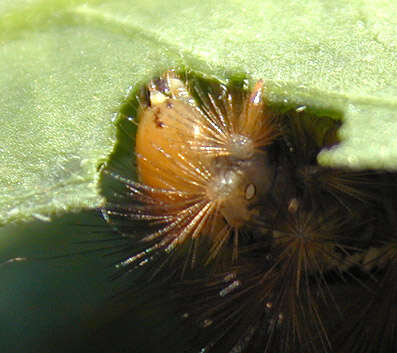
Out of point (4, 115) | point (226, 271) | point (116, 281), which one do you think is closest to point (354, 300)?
point (226, 271)

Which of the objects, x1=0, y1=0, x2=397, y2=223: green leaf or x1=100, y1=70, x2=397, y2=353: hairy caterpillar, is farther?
x1=0, y1=0, x2=397, y2=223: green leaf

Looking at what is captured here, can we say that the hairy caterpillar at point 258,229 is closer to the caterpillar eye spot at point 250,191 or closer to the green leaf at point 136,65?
the caterpillar eye spot at point 250,191

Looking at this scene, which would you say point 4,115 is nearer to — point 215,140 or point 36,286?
point 36,286

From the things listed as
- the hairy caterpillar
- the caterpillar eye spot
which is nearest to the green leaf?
the hairy caterpillar

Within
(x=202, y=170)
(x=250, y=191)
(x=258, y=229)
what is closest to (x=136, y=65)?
(x=202, y=170)

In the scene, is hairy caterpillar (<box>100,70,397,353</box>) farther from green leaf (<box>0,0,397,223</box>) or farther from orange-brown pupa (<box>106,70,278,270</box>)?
green leaf (<box>0,0,397,223</box>)

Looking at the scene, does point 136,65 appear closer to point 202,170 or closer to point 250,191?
point 202,170

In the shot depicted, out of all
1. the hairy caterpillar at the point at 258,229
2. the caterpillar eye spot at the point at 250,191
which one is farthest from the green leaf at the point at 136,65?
the caterpillar eye spot at the point at 250,191
